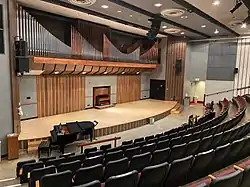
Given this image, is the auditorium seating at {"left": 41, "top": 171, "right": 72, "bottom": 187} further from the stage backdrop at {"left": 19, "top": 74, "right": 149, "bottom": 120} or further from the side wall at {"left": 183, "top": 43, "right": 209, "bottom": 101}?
the side wall at {"left": 183, "top": 43, "right": 209, "bottom": 101}

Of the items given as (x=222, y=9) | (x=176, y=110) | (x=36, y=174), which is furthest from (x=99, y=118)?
(x=222, y=9)

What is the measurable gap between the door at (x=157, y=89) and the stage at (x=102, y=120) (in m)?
2.98

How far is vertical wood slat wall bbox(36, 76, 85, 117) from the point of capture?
9.50 meters

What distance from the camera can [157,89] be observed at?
15.7 metres

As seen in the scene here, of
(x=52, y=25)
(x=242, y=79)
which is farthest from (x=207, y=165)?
(x=242, y=79)

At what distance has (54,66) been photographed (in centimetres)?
866

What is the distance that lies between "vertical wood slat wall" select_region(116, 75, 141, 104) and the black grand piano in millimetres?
6659

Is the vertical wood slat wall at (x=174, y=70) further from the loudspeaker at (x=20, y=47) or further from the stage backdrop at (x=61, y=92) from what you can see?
the loudspeaker at (x=20, y=47)

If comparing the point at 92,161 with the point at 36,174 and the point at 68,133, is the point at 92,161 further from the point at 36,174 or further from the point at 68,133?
the point at 68,133

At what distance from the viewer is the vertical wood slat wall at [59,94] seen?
950cm

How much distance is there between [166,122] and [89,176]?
27.0 ft

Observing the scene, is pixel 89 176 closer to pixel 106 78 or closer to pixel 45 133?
pixel 45 133

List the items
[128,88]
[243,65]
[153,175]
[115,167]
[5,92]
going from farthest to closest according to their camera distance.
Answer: [128,88], [243,65], [5,92], [115,167], [153,175]

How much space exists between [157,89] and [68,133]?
10.3 metres
